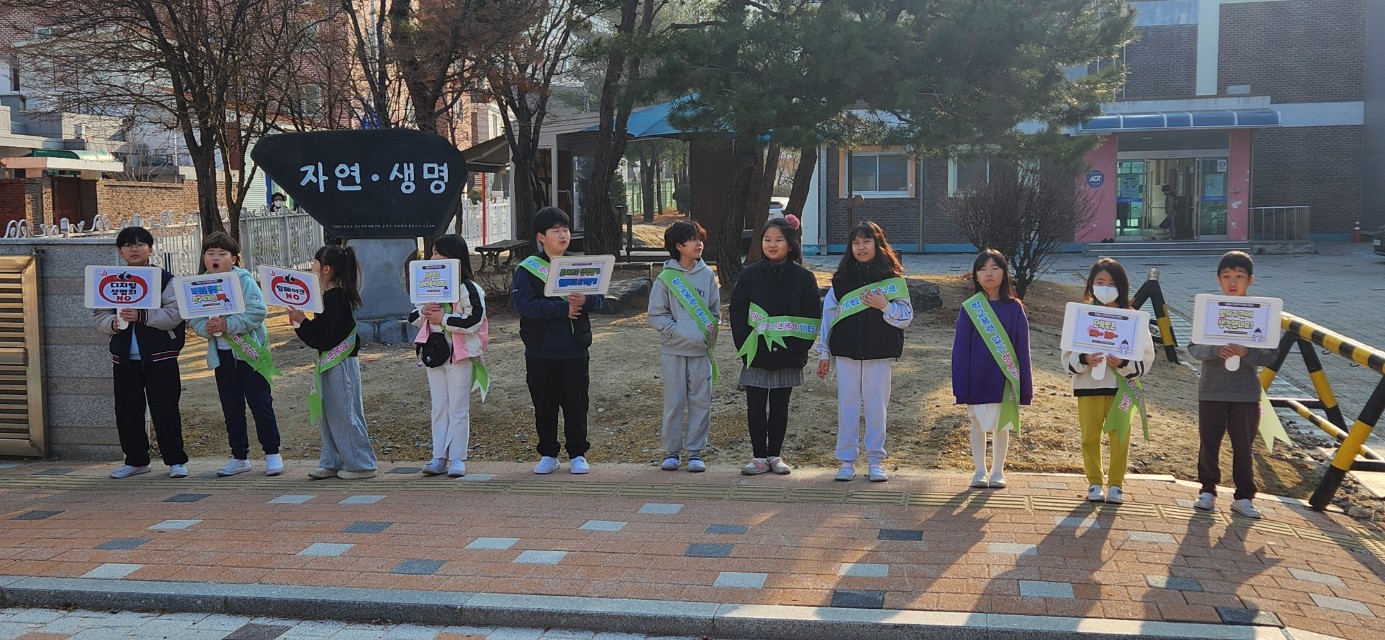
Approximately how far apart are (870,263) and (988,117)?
624cm

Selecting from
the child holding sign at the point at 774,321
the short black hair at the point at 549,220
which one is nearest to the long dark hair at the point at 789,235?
the child holding sign at the point at 774,321

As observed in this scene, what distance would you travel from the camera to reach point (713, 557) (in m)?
5.55

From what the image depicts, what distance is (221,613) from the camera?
5234mm

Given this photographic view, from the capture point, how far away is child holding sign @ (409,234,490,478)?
23.4 feet

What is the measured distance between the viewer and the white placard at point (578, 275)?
6871 millimetres

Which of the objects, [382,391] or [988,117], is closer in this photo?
[382,391]

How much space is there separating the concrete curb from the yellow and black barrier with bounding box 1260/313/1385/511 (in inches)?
90.6

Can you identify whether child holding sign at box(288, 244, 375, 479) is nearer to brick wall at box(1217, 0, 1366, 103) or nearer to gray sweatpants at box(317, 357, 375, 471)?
gray sweatpants at box(317, 357, 375, 471)

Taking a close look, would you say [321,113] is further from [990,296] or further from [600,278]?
[990,296]

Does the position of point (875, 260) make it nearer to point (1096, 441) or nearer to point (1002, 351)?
point (1002, 351)

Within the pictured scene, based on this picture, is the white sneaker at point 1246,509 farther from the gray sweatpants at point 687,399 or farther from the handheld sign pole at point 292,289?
the handheld sign pole at point 292,289

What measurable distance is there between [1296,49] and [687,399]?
28.7 meters

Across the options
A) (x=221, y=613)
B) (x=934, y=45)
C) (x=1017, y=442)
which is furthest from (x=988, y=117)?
(x=221, y=613)

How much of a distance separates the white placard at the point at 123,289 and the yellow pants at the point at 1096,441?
5.65 m
